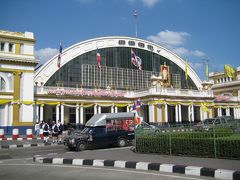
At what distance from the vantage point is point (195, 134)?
13188 mm

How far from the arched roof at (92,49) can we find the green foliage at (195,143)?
32392 millimetres

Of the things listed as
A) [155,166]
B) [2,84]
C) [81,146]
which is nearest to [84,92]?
[2,84]

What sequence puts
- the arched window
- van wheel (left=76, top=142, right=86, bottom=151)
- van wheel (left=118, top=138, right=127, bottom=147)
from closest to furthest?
1. van wheel (left=76, top=142, right=86, bottom=151)
2. van wheel (left=118, top=138, right=127, bottom=147)
3. the arched window

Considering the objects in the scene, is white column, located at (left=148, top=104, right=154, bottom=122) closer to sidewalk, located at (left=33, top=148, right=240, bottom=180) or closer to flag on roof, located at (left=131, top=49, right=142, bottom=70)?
flag on roof, located at (left=131, top=49, right=142, bottom=70)

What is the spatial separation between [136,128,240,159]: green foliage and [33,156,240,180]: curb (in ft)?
9.27

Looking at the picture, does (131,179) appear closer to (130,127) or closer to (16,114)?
(130,127)

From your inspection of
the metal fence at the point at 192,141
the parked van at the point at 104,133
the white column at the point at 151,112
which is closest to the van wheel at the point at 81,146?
the parked van at the point at 104,133

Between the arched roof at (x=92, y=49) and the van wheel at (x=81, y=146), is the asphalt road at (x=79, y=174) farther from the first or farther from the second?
the arched roof at (x=92, y=49)

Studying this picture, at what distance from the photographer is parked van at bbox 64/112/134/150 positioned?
63.4 feet

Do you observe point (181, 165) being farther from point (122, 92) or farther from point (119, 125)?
point (122, 92)

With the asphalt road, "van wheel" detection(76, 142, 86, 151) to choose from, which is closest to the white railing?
"van wheel" detection(76, 142, 86, 151)

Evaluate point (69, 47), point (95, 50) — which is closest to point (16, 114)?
point (69, 47)

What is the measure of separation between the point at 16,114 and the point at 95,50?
19737 mm

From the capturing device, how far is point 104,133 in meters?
20.5
